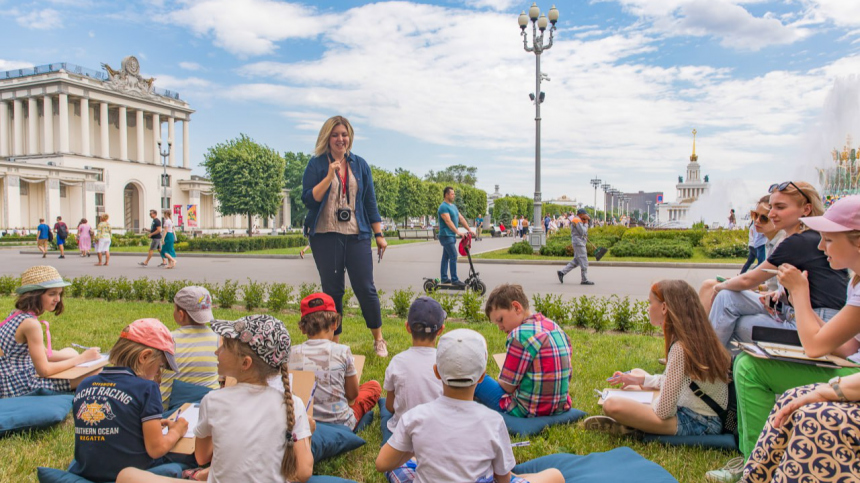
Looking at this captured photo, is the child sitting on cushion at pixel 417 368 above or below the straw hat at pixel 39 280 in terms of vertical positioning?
below

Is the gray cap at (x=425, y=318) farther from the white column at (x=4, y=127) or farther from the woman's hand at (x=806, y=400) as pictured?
the white column at (x=4, y=127)

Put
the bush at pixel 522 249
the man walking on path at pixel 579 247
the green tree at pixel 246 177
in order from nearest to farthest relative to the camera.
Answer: the man walking on path at pixel 579 247
the bush at pixel 522 249
the green tree at pixel 246 177

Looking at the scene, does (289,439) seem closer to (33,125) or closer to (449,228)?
(449,228)

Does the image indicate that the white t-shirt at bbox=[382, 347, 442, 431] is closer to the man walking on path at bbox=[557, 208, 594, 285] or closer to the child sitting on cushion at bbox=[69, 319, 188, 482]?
the child sitting on cushion at bbox=[69, 319, 188, 482]

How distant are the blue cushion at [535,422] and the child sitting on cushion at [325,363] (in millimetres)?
1082

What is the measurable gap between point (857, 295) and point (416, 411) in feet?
7.47

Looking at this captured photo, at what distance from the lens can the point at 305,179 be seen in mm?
5594

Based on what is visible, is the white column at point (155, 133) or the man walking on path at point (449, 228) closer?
the man walking on path at point (449, 228)

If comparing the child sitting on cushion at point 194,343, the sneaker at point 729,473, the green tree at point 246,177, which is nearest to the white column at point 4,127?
the green tree at point 246,177

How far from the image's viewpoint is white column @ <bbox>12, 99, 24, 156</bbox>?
211ft

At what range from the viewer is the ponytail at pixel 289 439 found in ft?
8.05

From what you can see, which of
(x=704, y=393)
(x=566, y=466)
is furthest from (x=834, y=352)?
(x=566, y=466)

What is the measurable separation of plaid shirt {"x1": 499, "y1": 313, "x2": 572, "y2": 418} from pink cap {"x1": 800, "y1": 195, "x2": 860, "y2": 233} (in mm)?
1617

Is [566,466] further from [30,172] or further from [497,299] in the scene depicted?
[30,172]
